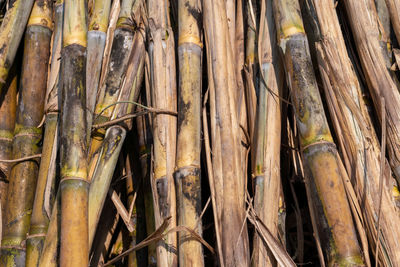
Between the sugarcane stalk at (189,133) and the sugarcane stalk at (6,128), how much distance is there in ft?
2.14

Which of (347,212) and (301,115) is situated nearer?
(347,212)

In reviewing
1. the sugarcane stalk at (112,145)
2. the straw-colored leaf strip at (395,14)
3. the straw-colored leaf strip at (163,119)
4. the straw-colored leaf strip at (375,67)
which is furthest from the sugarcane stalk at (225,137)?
the straw-colored leaf strip at (395,14)

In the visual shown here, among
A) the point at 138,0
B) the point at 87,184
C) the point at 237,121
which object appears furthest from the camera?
the point at 138,0

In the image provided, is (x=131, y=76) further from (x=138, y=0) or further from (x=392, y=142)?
(x=392, y=142)

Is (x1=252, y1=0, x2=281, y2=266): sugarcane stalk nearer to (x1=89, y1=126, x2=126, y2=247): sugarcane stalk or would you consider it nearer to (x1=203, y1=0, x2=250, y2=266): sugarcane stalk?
(x1=203, y1=0, x2=250, y2=266): sugarcane stalk

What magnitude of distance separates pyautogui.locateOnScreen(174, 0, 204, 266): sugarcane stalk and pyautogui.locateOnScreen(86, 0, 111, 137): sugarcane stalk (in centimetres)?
25

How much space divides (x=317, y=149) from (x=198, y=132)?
0.34 meters

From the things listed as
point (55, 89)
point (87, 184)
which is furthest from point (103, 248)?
point (55, 89)

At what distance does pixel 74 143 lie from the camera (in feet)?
4.57

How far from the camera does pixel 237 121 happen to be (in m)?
1.48

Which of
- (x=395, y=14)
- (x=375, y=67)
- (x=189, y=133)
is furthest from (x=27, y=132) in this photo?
(x=395, y=14)

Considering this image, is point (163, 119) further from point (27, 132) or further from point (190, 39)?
point (27, 132)

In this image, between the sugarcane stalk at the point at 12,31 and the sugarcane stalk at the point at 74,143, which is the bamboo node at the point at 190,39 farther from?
the sugarcane stalk at the point at 12,31

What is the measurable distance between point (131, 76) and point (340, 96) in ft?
2.08
